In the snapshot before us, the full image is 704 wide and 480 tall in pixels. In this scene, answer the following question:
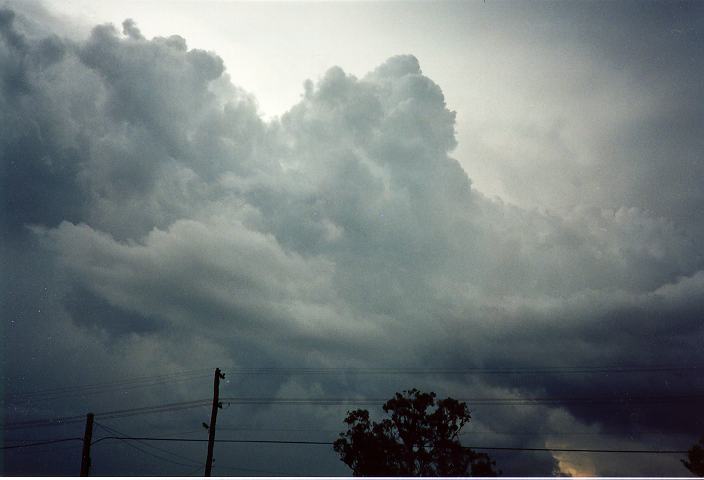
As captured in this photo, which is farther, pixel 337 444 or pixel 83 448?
pixel 337 444

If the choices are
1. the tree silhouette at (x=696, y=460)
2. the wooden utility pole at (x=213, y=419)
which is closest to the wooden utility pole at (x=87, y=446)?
the wooden utility pole at (x=213, y=419)

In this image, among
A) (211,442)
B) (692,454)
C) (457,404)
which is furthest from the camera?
(457,404)

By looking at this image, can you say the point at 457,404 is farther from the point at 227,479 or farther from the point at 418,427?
the point at 227,479

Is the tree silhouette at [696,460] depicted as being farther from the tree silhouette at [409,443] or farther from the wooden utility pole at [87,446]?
the wooden utility pole at [87,446]

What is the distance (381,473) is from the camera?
122 ft

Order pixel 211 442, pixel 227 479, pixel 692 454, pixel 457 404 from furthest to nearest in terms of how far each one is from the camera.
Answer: pixel 457 404 < pixel 692 454 < pixel 211 442 < pixel 227 479

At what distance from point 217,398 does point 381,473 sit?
39.2ft

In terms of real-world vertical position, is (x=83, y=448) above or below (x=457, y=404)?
below

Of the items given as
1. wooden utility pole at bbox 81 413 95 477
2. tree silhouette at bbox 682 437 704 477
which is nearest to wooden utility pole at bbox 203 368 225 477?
wooden utility pole at bbox 81 413 95 477

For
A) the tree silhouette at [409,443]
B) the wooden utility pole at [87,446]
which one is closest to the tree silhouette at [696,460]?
the tree silhouette at [409,443]

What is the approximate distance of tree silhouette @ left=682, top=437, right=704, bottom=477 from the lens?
34188 mm

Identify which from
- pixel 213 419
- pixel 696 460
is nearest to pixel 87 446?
pixel 213 419

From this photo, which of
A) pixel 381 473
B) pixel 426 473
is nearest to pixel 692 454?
pixel 426 473

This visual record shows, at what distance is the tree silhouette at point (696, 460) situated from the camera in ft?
112
